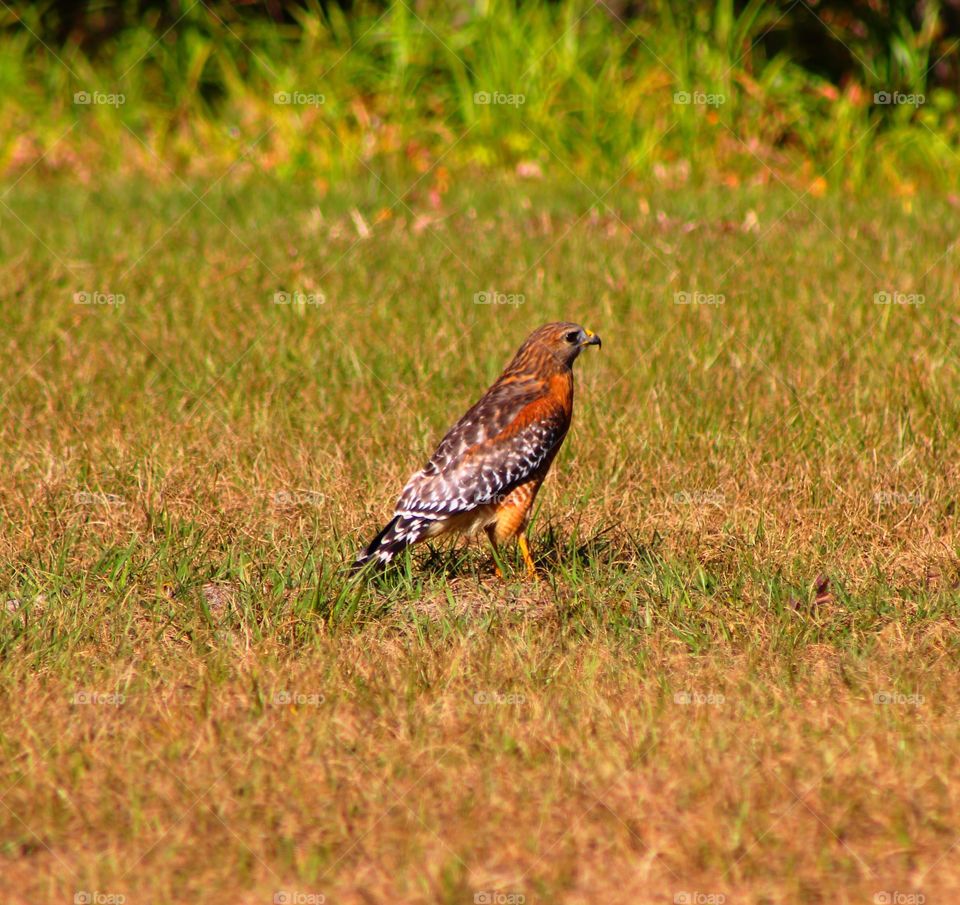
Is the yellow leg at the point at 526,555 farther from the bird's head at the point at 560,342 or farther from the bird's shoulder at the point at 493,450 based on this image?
the bird's head at the point at 560,342

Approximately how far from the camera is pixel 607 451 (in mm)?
7270

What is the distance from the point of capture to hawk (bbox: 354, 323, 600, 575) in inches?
235

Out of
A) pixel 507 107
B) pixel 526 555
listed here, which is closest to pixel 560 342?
pixel 526 555

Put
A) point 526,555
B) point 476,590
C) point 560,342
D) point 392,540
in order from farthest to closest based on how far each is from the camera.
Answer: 1. point 560,342
2. point 526,555
3. point 476,590
4. point 392,540

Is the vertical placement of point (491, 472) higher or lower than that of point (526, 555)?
higher

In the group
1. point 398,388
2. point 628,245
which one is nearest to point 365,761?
point 398,388

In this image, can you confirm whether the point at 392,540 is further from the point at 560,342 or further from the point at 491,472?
the point at 560,342

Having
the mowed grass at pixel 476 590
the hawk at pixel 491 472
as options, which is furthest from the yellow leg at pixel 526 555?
the mowed grass at pixel 476 590

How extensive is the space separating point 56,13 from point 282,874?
15.3 m

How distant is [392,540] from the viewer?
19.2 feet

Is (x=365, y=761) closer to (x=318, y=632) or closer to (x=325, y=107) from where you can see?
(x=318, y=632)

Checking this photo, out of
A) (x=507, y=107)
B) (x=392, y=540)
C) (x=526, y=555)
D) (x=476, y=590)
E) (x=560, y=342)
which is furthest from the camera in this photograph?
(x=507, y=107)

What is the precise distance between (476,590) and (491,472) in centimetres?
47

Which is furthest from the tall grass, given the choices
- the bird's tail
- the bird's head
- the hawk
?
the bird's tail
